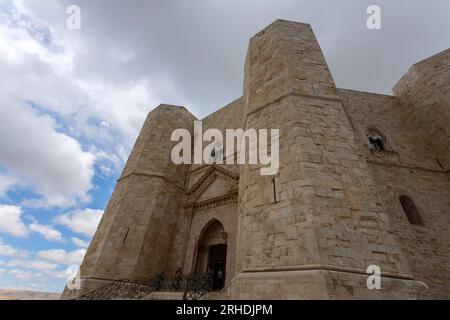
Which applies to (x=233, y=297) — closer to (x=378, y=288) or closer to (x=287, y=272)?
(x=287, y=272)

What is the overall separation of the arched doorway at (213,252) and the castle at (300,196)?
1.8 inches

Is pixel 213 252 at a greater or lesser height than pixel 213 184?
lesser

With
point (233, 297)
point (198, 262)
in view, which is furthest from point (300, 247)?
point (198, 262)

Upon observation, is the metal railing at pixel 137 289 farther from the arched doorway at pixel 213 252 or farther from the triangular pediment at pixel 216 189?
the triangular pediment at pixel 216 189

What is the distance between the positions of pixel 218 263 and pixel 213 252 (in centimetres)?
50

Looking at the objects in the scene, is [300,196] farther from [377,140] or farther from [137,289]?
[377,140]

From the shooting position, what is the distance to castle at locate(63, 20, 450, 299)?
411 cm

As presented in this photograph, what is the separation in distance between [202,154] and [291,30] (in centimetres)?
737

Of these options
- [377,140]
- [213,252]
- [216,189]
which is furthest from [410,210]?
[213,252]

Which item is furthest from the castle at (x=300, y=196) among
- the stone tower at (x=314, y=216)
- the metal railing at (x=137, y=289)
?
the metal railing at (x=137, y=289)

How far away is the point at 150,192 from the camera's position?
10281 mm

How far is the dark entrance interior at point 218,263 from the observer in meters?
9.12

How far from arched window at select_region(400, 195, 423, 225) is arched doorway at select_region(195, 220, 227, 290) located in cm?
698

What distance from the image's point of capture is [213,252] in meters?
9.80
